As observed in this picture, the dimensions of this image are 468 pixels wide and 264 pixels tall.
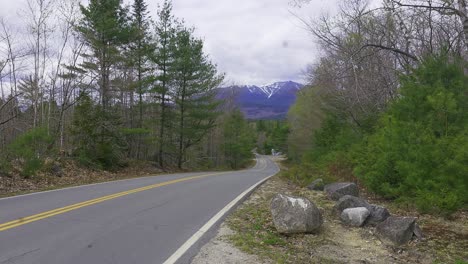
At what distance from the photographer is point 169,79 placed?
33625 millimetres

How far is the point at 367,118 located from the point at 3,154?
1627cm

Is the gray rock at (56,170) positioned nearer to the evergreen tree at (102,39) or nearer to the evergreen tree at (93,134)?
the evergreen tree at (93,134)

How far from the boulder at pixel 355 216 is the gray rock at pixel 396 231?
33.3 inches

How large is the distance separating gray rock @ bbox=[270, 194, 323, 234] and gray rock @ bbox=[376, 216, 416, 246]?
Result: 1153mm

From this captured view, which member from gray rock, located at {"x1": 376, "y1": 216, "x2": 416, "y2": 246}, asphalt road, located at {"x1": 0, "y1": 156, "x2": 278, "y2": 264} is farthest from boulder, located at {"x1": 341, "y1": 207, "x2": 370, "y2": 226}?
asphalt road, located at {"x1": 0, "y1": 156, "x2": 278, "y2": 264}

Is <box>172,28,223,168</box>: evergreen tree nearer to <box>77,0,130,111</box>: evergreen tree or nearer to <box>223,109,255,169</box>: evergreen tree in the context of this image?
<box>77,0,130,111</box>: evergreen tree

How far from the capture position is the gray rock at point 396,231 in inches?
278

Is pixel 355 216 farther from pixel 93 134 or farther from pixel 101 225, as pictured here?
pixel 93 134

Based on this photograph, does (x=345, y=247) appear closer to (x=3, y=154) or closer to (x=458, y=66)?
(x=458, y=66)

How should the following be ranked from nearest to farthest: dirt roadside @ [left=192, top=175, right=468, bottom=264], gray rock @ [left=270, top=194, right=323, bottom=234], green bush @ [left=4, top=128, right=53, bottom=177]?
dirt roadside @ [left=192, top=175, right=468, bottom=264]
gray rock @ [left=270, top=194, right=323, bottom=234]
green bush @ [left=4, top=128, right=53, bottom=177]

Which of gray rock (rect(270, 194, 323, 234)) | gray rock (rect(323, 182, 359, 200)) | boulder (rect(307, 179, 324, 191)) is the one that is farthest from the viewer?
boulder (rect(307, 179, 324, 191))

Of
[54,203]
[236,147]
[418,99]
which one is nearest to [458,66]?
[418,99]

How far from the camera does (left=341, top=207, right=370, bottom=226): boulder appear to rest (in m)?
8.31

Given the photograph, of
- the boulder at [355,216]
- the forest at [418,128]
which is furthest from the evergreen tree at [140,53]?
the boulder at [355,216]
